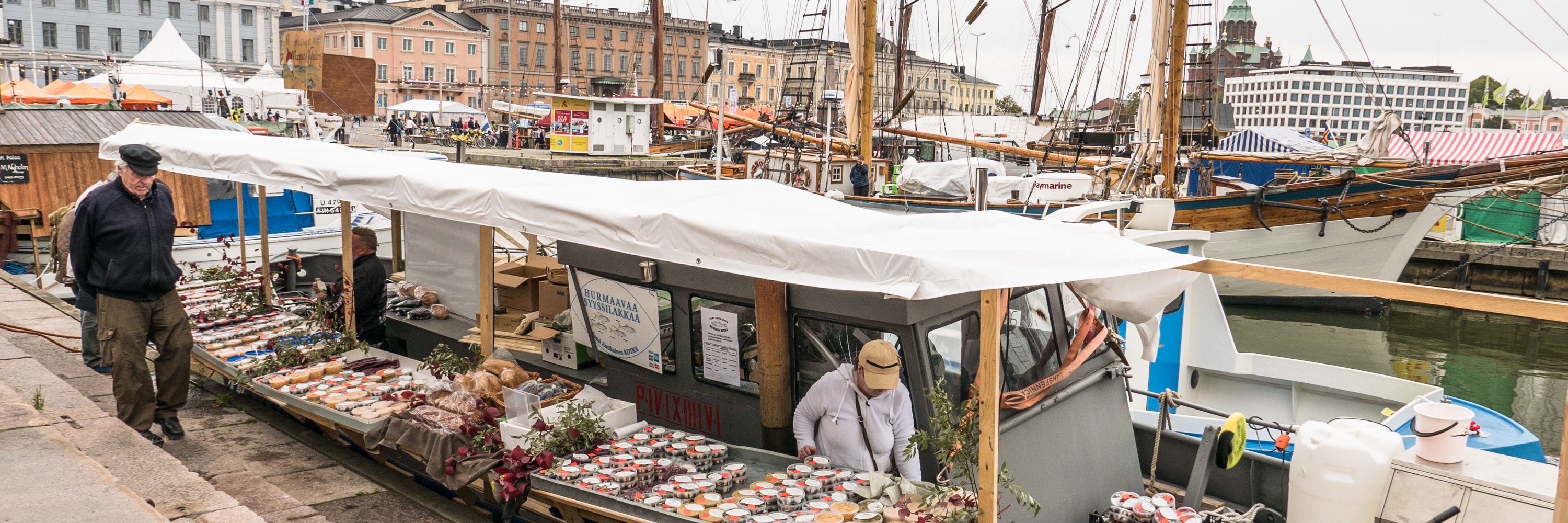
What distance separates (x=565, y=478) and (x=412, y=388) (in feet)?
7.78

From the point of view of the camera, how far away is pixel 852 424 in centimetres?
515

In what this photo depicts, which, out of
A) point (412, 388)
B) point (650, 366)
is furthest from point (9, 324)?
point (650, 366)

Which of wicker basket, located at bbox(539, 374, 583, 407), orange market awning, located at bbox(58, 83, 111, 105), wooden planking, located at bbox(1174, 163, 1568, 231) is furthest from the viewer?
orange market awning, located at bbox(58, 83, 111, 105)

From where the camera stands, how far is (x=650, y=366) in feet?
20.5

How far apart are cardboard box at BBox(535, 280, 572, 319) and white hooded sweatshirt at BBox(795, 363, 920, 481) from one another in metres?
3.05

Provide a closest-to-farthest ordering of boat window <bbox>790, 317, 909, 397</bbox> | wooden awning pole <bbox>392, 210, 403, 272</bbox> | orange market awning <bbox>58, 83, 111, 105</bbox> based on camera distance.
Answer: boat window <bbox>790, 317, 909, 397</bbox> < wooden awning pole <bbox>392, 210, 403, 272</bbox> < orange market awning <bbox>58, 83, 111, 105</bbox>

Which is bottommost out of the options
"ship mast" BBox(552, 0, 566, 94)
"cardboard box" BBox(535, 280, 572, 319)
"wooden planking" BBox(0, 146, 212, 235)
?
"cardboard box" BBox(535, 280, 572, 319)

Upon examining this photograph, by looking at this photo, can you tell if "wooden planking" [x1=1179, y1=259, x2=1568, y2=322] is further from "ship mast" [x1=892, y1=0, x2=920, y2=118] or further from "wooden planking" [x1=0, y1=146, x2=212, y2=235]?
"ship mast" [x1=892, y1=0, x2=920, y2=118]

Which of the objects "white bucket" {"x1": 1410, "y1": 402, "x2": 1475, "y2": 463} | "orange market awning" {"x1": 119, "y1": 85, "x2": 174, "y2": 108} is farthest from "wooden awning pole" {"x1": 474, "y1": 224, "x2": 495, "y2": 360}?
"orange market awning" {"x1": 119, "y1": 85, "x2": 174, "y2": 108}

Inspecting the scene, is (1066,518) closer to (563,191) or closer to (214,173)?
(563,191)

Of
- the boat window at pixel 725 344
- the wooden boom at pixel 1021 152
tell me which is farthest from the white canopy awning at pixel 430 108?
the boat window at pixel 725 344

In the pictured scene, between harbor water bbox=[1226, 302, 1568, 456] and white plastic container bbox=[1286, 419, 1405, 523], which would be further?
harbor water bbox=[1226, 302, 1568, 456]

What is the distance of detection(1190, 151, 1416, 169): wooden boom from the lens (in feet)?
76.8

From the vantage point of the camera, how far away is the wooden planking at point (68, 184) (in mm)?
14984
